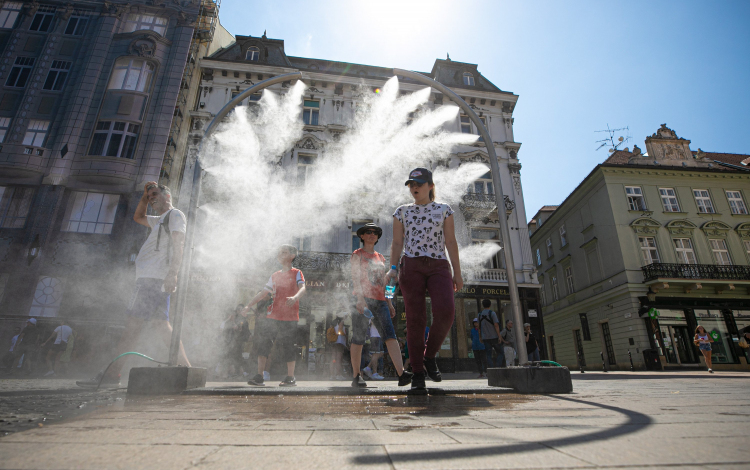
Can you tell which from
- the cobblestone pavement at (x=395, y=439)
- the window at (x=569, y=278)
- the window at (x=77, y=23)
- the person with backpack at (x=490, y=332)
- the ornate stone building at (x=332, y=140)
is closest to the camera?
the cobblestone pavement at (x=395, y=439)

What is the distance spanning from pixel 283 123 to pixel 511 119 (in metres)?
12.6

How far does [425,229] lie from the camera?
317 centimetres

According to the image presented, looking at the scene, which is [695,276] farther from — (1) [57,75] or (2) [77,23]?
(2) [77,23]

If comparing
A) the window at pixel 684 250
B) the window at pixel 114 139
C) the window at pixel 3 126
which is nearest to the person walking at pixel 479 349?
the window at pixel 114 139

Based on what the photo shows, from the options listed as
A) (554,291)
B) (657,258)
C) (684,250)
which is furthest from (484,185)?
(554,291)

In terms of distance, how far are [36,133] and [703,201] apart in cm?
3416

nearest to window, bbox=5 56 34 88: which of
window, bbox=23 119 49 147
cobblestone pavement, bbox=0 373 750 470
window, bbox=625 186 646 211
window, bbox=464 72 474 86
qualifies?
window, bbox=23 119 49 147

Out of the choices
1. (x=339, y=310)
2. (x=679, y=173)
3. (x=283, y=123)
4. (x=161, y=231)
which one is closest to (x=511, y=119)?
(x=679, y=173)

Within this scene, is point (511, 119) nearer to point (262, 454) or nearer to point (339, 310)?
point (339, 310)

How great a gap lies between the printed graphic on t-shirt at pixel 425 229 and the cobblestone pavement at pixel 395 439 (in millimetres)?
1383

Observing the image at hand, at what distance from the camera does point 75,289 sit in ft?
44.1

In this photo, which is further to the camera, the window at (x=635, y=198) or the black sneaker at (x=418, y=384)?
the window at (x=635, y=198)

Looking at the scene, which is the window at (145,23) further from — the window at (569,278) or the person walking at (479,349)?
the window at (569,278)

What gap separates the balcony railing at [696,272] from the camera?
18672 millimetres
